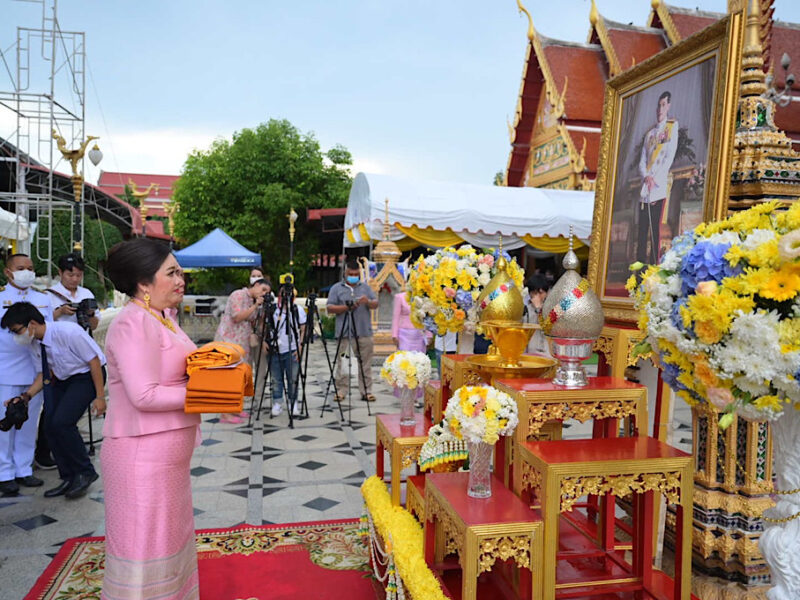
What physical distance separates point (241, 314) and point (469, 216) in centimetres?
598

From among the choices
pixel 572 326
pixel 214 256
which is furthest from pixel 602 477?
pixel 214 256

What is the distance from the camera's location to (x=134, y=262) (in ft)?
7.07

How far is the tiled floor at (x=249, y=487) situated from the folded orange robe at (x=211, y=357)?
1.74 metres

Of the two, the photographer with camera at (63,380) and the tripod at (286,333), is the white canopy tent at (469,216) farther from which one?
the photographer with camera at (63,380)

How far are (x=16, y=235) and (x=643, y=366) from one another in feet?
27.4

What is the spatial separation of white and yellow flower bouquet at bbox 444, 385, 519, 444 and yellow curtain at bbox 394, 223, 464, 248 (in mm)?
8868

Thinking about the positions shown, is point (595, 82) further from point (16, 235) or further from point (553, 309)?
point (553, 309)

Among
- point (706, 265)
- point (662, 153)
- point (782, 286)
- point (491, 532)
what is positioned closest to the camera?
point (782, 286)

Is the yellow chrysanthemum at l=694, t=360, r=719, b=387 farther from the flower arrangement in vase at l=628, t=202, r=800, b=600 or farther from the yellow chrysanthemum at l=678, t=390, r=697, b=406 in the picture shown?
the yellow chrysanthemum at l=678, t=390, r=697, b=406

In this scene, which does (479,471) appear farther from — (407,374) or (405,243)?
(405,243)

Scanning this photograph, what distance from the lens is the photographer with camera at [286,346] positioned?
6152mm

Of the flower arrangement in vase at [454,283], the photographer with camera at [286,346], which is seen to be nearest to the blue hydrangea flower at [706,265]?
the flower arrangement in vase at [454,283]

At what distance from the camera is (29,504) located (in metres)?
3.93

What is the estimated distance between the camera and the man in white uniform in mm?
3055
